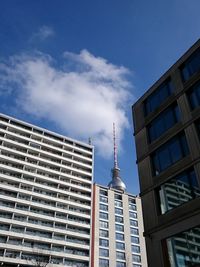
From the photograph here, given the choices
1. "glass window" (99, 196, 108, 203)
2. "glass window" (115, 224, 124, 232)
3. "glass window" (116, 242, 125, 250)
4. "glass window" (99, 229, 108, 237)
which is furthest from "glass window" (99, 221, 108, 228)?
"glass window" (99, 196, 108, 203)

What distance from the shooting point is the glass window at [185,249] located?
55.2 ft

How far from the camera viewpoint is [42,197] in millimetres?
72062

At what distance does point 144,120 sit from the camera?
26172 millimetres

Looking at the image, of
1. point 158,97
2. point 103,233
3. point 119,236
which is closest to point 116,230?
point 119,236

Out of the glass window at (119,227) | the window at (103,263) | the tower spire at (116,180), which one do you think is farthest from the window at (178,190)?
the tower spire at (116,180)

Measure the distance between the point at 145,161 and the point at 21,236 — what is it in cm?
4868

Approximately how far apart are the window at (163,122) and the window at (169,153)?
1391 mm

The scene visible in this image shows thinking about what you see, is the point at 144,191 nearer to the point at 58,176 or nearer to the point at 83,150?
the point at 58,176

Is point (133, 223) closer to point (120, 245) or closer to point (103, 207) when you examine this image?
point (120, 245)

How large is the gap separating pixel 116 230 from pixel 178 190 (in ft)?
210

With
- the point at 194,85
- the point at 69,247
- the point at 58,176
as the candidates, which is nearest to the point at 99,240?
the point at 69,247

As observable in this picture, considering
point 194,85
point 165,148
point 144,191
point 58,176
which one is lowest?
point 144,191

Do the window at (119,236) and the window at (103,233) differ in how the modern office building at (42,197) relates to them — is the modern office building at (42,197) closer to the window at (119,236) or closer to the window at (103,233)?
the window at (103,233)

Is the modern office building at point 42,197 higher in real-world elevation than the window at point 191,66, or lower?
higher
